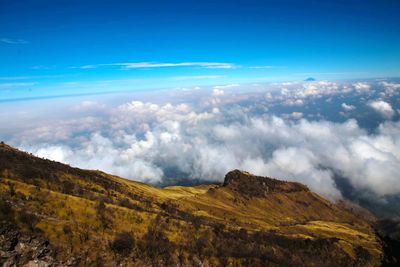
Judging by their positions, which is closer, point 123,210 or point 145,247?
point 145,247

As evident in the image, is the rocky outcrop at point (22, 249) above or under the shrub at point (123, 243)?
above

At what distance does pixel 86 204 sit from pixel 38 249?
50.6 meters

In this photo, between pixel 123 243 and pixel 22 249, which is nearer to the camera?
pixel 22 249

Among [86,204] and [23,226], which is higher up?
[23,226]

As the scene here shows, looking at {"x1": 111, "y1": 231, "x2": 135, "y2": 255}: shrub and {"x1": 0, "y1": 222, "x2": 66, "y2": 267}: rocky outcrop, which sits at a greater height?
{"x1": 0, "y1": 222, "x2": 66, "y2": 267}: rocky outcrop

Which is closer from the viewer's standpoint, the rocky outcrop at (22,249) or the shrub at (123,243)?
→ the rocky outcrop at (22,249)

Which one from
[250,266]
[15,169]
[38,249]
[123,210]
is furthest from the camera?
[15,169]

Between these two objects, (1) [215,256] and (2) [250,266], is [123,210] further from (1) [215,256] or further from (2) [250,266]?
(2) [250,266]

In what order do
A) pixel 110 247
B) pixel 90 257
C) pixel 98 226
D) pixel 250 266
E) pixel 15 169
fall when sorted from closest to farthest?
pixel 90 257
pixel 110 247
pixel 98 226
pixel 250 266
pixel 15 169

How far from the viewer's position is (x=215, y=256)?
155125 mm

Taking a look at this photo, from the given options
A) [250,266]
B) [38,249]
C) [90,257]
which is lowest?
[250,266]

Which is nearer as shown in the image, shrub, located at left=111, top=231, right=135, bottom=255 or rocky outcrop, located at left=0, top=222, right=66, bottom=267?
rocky outcrop, located at left=0, top=222, right=66, bottom=267

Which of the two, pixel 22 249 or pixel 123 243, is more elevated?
pixel 22 249

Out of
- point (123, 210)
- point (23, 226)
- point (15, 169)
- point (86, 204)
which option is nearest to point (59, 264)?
point (23, 226)
